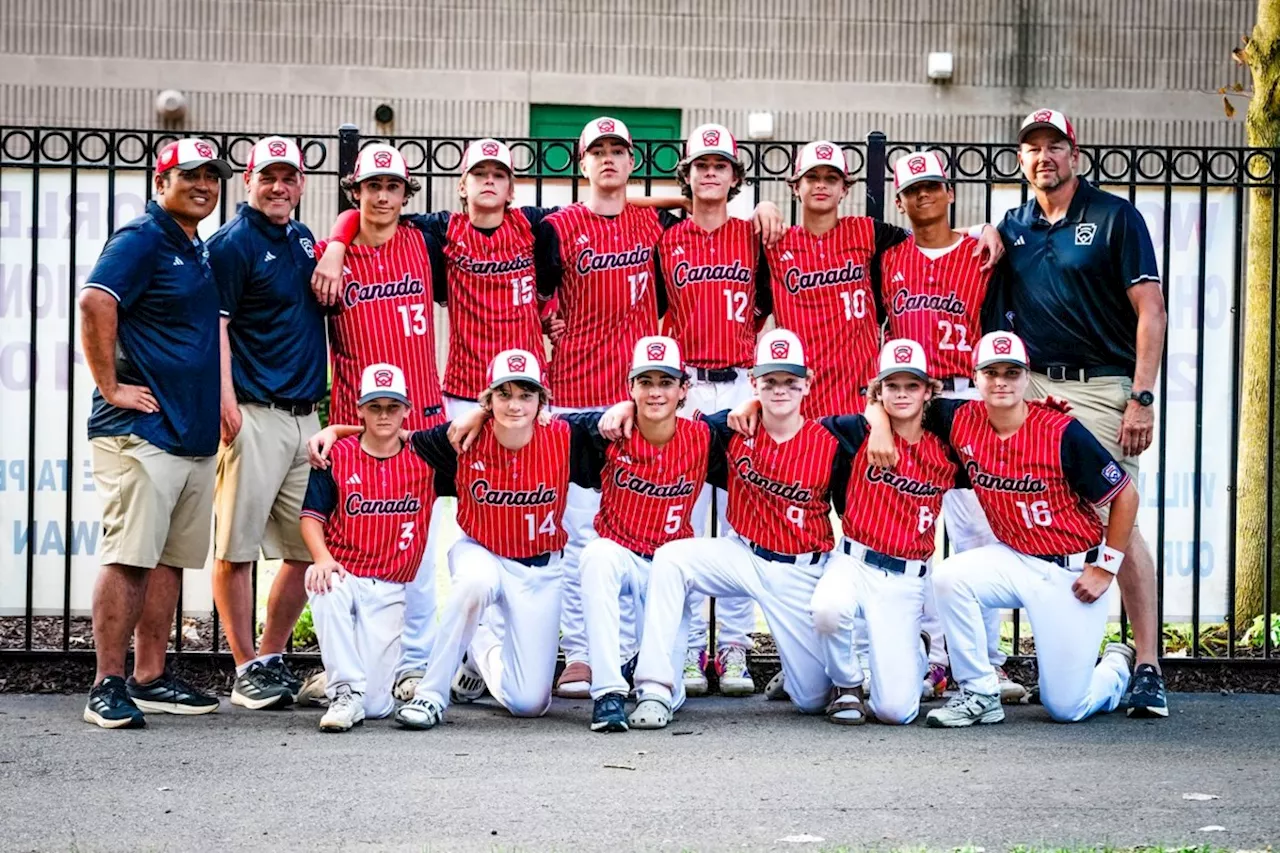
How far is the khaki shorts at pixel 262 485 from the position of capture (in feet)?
24.2

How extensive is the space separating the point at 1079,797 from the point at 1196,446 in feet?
10.6

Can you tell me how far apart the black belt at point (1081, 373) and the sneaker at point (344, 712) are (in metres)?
3.35

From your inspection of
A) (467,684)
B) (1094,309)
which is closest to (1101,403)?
(1094,309)

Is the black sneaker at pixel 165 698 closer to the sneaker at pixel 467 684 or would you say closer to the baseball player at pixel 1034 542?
the sneaker at pixel 467 684

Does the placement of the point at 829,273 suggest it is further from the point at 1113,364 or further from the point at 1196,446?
the point at 1196,446

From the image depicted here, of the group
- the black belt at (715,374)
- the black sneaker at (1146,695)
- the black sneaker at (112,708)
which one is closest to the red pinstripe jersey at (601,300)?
the black belt at (715,374)

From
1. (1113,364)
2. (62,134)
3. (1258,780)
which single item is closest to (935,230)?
(1113,364)

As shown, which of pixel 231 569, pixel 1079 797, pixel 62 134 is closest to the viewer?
pixel 1079 797

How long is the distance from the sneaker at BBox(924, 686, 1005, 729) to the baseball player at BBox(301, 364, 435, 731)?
2.30 m

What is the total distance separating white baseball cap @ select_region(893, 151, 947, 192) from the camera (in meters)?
7.52

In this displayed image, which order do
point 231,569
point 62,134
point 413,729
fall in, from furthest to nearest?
point 62,134
point 231,569
point 413,729

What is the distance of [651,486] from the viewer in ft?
24.0

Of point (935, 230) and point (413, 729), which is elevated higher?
point (935, 230)

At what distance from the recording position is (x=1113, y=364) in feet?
24.6
